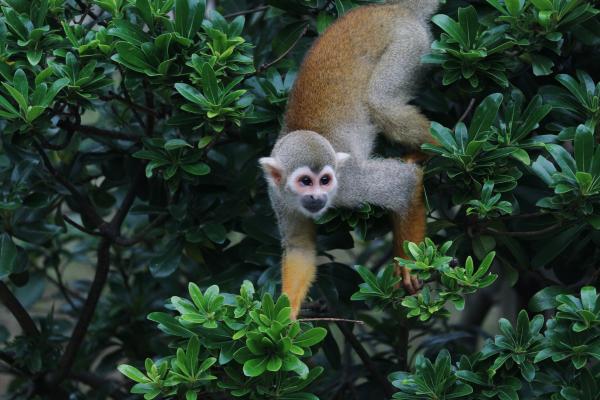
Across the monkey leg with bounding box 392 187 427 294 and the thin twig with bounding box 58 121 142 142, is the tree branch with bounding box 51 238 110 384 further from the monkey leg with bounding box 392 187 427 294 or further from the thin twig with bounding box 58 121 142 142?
the monkey leg with bounding box 392 187 427 294

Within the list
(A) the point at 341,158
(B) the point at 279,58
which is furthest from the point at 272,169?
(B) the point at 279,58

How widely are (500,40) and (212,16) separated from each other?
1.49m

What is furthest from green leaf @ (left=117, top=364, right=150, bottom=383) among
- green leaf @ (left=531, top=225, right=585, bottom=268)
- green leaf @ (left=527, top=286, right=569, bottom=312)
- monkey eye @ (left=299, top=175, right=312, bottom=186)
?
green leaf @ (left=531, top=225, right=585, bottom=268)

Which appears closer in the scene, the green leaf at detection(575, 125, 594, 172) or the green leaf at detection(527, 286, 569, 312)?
the green leaf at detection(575, 125, 594, 172)

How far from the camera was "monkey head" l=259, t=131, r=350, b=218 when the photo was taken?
4.45 m

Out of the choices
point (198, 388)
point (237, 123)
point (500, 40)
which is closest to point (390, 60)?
point (500, 40)

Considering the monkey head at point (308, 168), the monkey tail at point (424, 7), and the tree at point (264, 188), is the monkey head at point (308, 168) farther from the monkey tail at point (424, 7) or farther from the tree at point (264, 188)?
the monkey tail at point (424, 7)

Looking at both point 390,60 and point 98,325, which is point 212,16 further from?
point 98,325

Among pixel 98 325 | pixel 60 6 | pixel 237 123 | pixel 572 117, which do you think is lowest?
pixel 98 325

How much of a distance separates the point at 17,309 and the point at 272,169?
2009 millimetres

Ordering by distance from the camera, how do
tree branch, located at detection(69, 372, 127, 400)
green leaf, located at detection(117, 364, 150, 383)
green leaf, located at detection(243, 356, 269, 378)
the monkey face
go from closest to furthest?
green leaf, located at detection(243, 356, 269, 378)
green leaf, located at detection(117, 364, 150, 383)
the monkey face
tree branch, located at detection(69, 372, 127, 400)

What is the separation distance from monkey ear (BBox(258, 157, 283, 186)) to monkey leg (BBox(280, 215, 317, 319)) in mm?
234

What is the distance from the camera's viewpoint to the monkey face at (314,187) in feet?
14.6

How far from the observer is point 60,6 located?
14.5 feet
